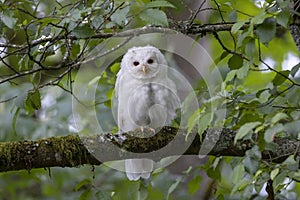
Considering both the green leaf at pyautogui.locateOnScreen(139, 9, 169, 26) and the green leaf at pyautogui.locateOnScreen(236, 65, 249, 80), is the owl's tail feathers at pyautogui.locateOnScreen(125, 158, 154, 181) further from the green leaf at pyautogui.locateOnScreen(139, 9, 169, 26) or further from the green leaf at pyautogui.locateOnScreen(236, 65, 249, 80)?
the green leaf at pyautogui.locateOnScreen(139, 9, 169, 26)

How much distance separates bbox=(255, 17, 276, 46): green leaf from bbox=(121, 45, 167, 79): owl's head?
6.00 ft

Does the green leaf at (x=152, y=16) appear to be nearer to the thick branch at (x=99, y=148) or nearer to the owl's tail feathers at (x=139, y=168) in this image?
the thick branch at (x=99, y=148)

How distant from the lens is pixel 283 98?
9.04 ft

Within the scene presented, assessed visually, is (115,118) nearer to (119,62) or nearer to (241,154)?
(119,62)

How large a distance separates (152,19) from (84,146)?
0.88 m

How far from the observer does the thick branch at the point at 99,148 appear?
289 cm

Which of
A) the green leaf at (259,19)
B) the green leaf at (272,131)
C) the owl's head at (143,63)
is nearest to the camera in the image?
the green leaf at (272,131)

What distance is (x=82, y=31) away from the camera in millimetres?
2543

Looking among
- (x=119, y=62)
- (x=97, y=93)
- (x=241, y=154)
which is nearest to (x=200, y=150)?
(x=241, y=154)

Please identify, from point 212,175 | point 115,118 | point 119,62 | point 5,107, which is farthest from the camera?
point 5,107

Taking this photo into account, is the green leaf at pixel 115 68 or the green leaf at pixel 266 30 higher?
the green leaf at pixel 115 68

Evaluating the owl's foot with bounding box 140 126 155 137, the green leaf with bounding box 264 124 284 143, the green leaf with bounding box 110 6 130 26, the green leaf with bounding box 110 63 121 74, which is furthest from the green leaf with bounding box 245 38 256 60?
the green leaf with bounding box 110 63 121 74

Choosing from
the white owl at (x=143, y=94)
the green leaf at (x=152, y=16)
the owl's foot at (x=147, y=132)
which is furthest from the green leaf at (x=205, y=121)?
the white owl at (x=143, y=94)

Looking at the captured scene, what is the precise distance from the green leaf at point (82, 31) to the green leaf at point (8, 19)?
251 mm
